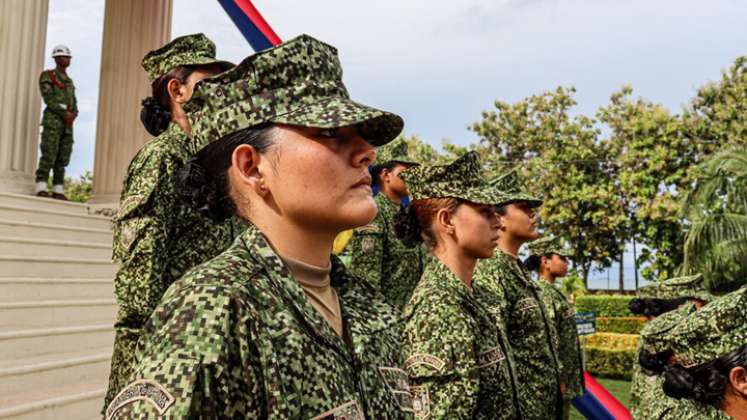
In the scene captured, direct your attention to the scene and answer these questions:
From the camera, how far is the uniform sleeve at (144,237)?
10.0 feet

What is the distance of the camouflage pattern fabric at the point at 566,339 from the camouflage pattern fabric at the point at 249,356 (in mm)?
4900

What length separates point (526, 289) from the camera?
4777 mm

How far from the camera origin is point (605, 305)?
89.6 ft

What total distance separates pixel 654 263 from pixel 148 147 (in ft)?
93.0

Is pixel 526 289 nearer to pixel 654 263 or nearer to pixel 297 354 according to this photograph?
pixel 297 354

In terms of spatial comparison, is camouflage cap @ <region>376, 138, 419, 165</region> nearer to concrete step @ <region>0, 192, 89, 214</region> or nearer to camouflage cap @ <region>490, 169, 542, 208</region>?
camouflage cap @ <region>490, 169, 542, 208</region>

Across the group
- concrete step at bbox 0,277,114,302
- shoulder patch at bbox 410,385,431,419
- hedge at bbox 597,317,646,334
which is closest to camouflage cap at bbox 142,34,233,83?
shoulder patch at bbox 410,385,431,419

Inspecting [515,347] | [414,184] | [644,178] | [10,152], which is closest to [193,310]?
[414,184]

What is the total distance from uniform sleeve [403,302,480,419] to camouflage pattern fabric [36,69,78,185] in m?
Result: 7.61

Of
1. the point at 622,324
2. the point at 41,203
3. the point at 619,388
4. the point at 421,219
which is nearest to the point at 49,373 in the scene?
the point at 421,219

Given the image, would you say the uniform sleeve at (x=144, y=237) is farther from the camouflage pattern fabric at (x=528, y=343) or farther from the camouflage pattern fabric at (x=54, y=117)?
the camouflage pattern fabric at (x=54, y=117)

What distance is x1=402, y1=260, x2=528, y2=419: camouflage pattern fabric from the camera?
2949 mm

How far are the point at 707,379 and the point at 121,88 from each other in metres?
9.36

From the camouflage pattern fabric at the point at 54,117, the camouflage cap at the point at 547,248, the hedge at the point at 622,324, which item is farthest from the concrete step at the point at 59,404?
the hedge at the point at 622,324
